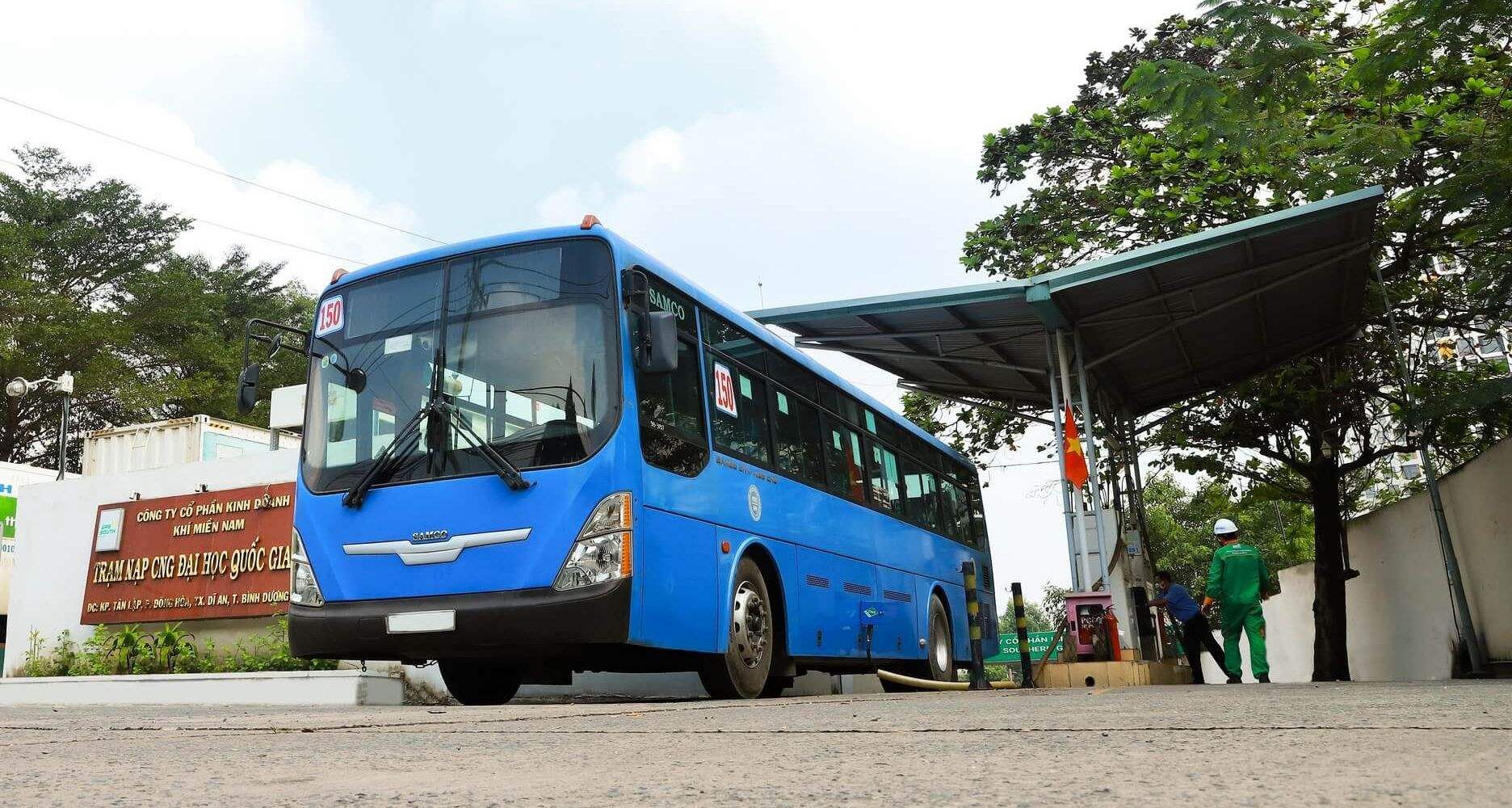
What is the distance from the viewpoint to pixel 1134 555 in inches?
602

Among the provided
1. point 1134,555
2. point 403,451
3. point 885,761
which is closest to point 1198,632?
point 1134,555

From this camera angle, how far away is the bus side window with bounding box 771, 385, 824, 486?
1035 cm

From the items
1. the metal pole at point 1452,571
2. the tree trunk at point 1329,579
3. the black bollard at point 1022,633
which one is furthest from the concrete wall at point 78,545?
the metal pole at point 1452,571

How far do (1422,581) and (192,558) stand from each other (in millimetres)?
15812

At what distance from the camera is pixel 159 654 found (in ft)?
54.7

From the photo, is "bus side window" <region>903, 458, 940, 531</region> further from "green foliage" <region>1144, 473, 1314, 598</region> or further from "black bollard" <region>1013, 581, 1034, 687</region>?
"green foliage" <region>1144, 473, 1314, 598</region>

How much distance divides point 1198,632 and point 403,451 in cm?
1047

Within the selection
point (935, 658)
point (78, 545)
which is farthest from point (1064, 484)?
point (78, 545)

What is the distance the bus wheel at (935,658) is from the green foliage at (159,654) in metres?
6.73

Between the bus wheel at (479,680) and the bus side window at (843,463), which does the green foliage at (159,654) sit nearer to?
the bus wheel at (479,680)

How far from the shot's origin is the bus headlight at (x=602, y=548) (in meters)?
7.54

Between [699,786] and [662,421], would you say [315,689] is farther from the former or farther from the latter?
[699,786]

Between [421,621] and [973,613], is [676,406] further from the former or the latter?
[973,613]

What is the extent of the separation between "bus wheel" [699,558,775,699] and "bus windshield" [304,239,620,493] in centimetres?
192
